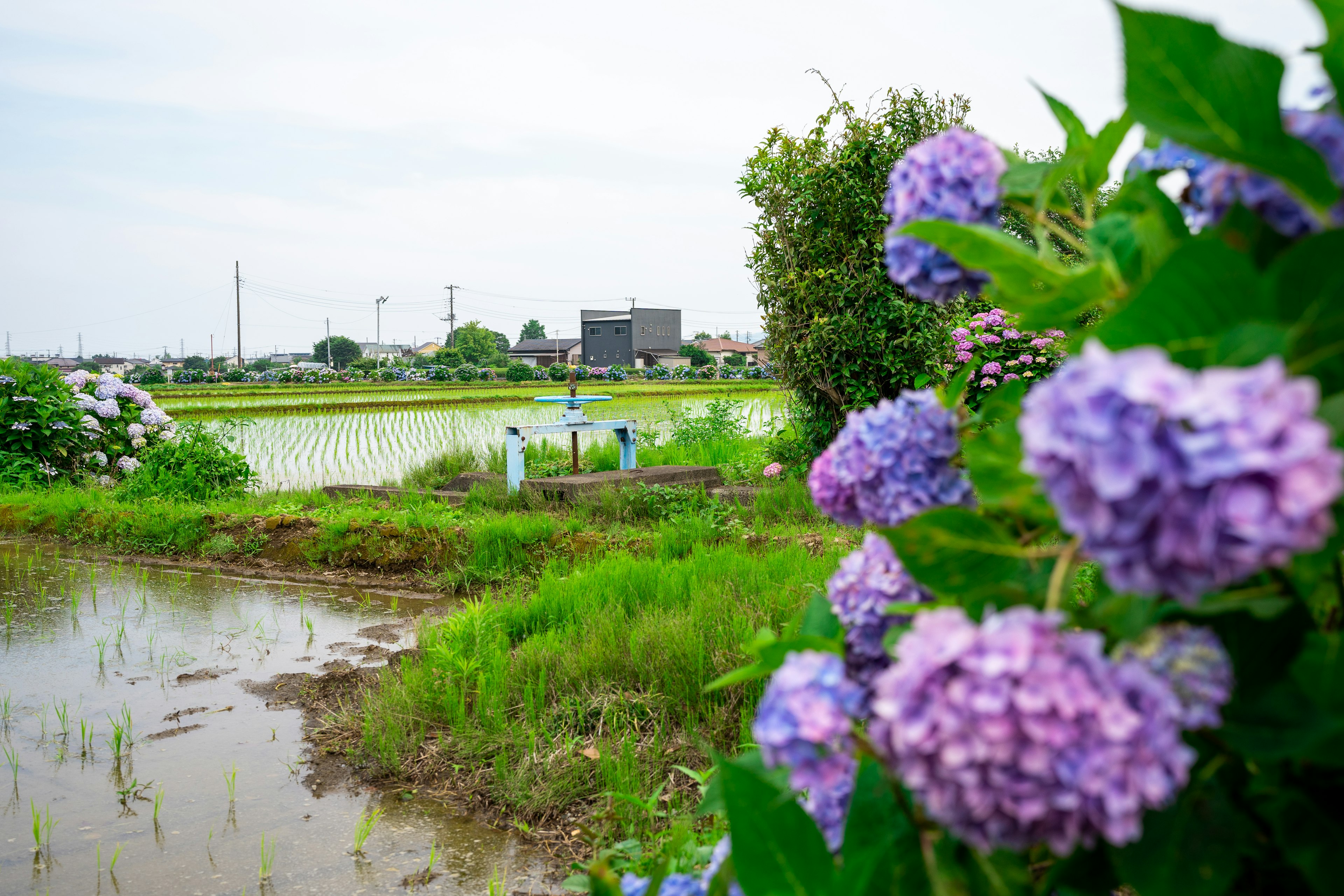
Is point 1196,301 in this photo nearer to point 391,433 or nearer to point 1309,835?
point 1309,835

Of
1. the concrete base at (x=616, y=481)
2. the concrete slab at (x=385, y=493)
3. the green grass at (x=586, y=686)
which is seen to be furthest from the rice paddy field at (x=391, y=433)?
the green grass at (x=586, y=686)

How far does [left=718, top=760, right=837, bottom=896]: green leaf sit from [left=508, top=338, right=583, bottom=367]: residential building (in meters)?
71.3

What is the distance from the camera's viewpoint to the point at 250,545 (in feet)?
18.9

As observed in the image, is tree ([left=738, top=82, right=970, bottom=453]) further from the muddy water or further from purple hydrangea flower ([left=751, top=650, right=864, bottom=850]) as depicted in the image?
purple hydrangea flower ([left=751, top=650, right=864, bottom=850])

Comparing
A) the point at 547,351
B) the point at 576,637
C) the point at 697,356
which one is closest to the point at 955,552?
the point at 576,637

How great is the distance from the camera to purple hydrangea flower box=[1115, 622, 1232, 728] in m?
0.48

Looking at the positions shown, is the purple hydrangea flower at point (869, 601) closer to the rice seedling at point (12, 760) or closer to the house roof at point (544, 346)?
the rice seedling at point (12, 760)

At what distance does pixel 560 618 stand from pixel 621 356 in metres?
65.0

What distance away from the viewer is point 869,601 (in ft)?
2.43

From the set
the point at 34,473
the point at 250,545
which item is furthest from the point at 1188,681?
the point at 34,473

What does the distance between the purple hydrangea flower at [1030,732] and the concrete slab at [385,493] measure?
592 cm

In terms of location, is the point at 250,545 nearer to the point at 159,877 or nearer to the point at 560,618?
the point at 560,618

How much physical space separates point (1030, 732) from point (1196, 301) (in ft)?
0.83

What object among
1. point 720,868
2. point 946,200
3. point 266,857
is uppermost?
point 946,200
